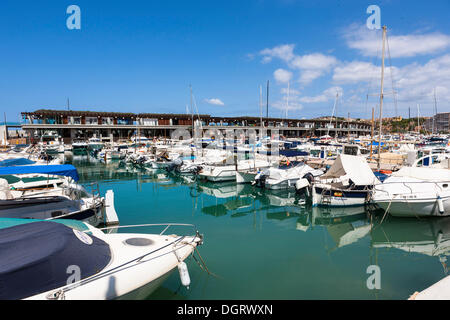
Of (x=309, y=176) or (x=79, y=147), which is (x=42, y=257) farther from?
(x=79, y=147)

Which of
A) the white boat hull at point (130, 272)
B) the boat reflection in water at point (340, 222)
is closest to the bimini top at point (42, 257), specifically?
Answer: the white boat hull at point (130, 272)

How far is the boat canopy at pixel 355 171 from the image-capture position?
635 inches

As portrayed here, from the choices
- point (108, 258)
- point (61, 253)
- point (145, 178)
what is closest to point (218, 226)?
point (108, 258)

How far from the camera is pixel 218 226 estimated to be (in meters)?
13.9

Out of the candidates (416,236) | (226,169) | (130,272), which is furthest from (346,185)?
(130,272)

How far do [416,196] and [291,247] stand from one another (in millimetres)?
7360

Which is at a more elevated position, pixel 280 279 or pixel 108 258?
pixel 108 258

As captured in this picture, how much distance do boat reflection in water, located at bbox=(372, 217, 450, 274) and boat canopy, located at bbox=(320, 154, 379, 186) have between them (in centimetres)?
277

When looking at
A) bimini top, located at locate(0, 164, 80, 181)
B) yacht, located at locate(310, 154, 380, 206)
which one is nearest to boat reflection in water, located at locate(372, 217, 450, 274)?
yacht, located at locate(310, 154, 380, 206)

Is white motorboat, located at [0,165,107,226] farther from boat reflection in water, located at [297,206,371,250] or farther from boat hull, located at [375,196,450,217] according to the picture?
boat hull, located at [375,196,450,217]

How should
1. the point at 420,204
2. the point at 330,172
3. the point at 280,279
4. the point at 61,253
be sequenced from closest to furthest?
the point at 61,253 < the point at 280,279 < the point at 420,204 < the point at 330,172
